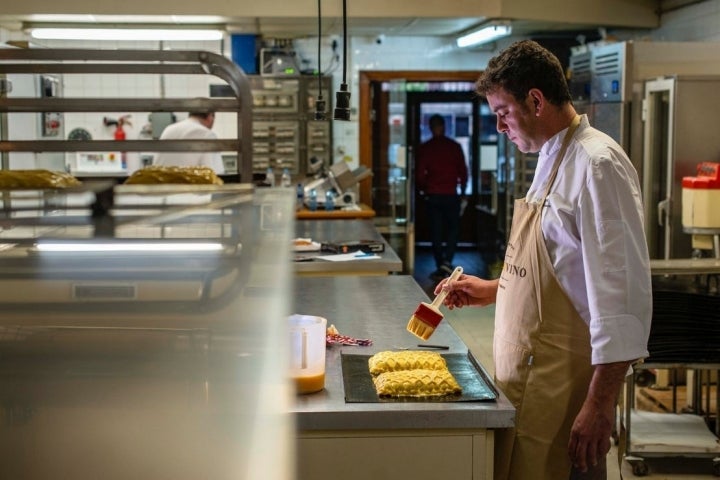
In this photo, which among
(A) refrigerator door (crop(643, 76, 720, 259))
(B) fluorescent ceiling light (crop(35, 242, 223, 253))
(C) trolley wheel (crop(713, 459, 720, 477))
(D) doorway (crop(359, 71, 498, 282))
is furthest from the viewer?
(D) doorway (crop(359, 71, 498, 282))

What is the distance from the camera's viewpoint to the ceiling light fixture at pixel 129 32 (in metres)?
8.59

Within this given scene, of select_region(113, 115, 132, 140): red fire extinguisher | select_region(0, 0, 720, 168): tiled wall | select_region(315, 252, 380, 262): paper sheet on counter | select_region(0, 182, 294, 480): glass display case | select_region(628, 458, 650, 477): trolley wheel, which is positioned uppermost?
select_region(0, 0, 720, 168): tiled wall

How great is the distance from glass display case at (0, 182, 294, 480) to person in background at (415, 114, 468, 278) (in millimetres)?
9297

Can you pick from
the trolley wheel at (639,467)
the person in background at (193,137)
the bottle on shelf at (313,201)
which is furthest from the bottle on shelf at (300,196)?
the trolley wheel at (639,467)

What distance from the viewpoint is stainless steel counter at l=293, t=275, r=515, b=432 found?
2.05 meters

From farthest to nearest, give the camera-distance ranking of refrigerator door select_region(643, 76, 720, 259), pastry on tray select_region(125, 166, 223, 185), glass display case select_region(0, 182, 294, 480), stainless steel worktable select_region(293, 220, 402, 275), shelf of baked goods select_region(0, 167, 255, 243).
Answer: refrigerator door select_region(643, 76, 720, 259)
stainless steel worktable select_region(293, 220, 402, 275)
pastry on tray select_region(125, 166, 223, 185)
shelf of baked goods select_region(0, 167, 255, 243)
glass display case select_region(0, 182, 294, 480)

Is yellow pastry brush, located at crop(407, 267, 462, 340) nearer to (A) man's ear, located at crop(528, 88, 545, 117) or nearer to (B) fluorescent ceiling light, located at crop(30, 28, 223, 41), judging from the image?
(A) man's ear, located at crop(528, 88, 545, 117)

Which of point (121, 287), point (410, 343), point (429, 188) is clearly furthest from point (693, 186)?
point (429, 188)

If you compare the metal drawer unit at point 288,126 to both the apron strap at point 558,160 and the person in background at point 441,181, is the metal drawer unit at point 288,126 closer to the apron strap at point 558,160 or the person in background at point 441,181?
the person in background at point 441,181

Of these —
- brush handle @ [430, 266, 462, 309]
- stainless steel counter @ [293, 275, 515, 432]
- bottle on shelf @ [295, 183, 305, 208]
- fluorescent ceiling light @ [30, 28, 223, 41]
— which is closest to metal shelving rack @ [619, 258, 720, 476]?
stainless steel counter @ [293, 275, 515, 432]

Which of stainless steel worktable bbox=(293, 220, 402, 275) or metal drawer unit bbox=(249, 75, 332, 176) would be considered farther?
metal drawer unit bbox=(249, 75, 332, 176)

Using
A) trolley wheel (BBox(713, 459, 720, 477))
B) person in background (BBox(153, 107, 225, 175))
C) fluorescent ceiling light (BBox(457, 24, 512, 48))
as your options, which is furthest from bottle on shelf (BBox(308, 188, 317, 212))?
trolley wheel (BBox(713, 459, 720, 477))

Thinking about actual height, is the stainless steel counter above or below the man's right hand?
below

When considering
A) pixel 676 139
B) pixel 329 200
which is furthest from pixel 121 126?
pixel 676 139
